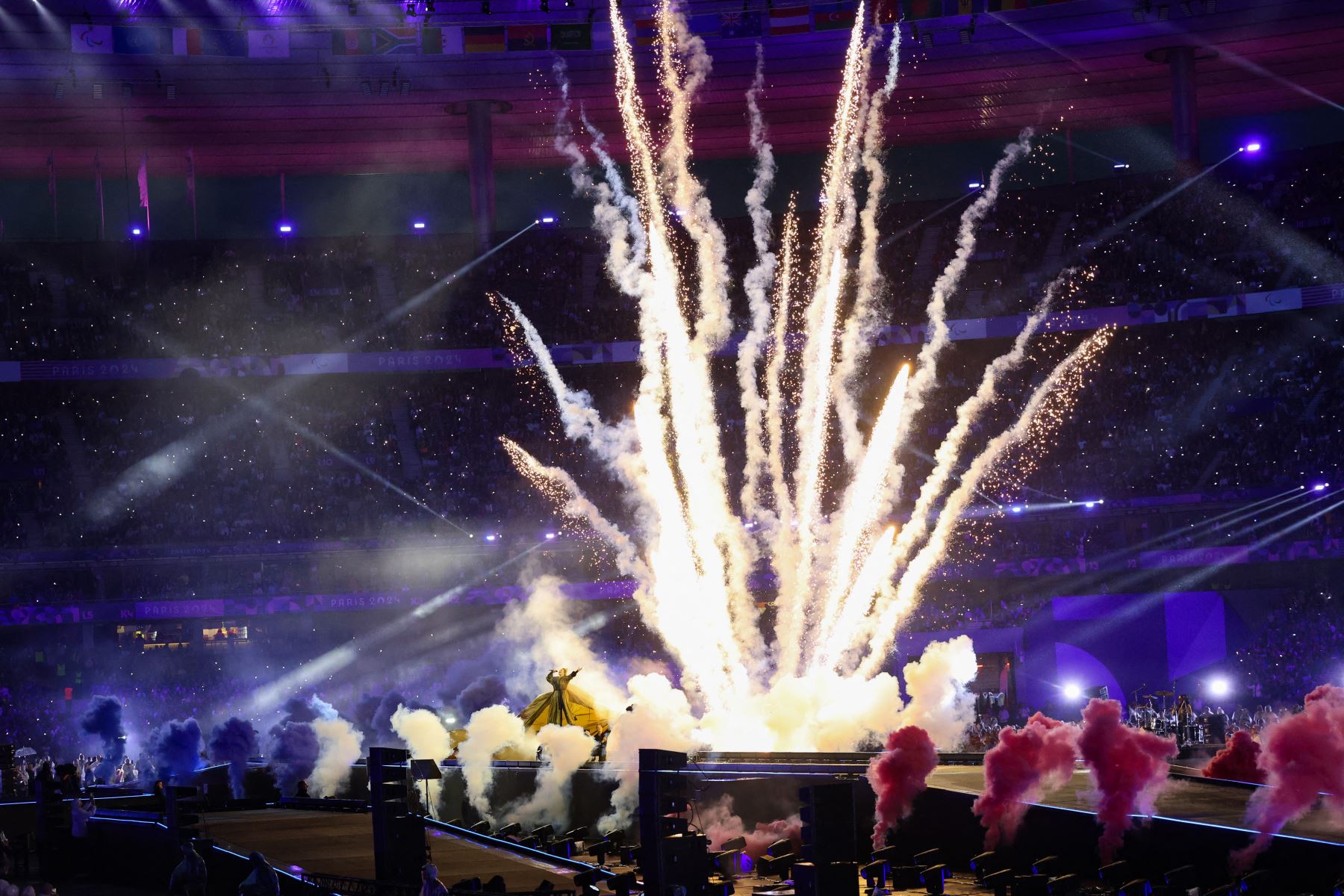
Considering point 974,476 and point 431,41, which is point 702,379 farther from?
point 431,41

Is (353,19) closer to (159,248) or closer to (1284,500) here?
(159,248)

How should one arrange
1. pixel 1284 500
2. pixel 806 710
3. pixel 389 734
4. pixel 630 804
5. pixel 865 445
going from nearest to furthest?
pixel 630 804 → pixel 806 710 → pixel 389 734 → pixel 1284 500 → pixel 865 445

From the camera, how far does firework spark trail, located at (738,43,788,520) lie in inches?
1716

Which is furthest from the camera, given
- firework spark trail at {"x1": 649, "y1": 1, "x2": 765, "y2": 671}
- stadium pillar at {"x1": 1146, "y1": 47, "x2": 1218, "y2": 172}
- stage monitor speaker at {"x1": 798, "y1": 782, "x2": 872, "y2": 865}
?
stadium pillar at {"x1": 1146, "y1": 47, "x2": 1218, "y2": 172}

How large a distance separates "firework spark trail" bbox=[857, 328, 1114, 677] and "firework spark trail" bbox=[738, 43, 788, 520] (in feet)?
15.8

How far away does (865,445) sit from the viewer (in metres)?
45.0

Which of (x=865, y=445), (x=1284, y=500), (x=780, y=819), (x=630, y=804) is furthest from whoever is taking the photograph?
(x=865, y=445)

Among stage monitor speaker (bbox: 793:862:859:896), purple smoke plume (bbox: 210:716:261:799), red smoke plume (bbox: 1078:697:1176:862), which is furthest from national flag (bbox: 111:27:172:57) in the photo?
stage monitor speaker (bbox: 793:862:859:896)

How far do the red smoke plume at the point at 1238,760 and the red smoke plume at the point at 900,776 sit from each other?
4.57 metres

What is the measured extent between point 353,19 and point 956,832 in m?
29.7

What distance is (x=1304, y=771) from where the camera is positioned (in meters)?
19.0

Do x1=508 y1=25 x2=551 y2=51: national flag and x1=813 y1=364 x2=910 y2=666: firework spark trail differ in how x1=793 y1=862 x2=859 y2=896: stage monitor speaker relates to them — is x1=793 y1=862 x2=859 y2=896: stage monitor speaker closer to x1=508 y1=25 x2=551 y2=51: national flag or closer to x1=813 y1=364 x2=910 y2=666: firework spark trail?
x1=813 y1=364 x2=910 y2=666: firework spark trail

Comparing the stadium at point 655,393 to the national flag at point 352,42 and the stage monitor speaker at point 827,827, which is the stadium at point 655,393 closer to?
the national flag at point 352,42

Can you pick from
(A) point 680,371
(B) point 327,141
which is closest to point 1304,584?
(A) point 680,371
